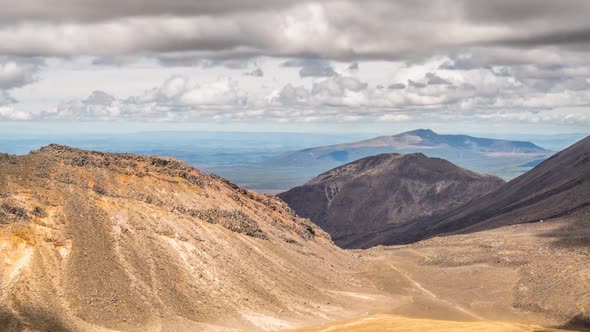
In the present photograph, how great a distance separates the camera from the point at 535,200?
154 metres

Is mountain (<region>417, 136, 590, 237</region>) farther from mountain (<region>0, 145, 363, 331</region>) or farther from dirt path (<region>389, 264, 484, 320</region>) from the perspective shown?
mountain (<region>0, 145, 363, 331</region>)

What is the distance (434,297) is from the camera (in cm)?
7762

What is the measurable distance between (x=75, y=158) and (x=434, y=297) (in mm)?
47729

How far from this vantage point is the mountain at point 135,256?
52844mm

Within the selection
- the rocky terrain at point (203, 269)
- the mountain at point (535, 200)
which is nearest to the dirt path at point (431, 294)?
the rocky terrain at point (203, 269)

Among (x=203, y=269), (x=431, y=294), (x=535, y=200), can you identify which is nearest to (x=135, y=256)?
(x=203, y=269)

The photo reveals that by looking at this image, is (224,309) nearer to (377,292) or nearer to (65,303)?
(65,303)

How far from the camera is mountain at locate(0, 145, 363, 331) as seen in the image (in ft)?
173

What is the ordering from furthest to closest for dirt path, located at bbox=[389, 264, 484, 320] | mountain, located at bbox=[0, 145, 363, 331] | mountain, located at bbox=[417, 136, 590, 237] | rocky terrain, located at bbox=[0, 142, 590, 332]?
mountain, located at bbox=[417, 136, 590, 237] → dirt path, located at bbox=[389, 264, 484, 320] → rocky terrain, located at bbox=[0, 142, 590, 332] → mountain, located at bbox=[0, 145, 363, 331]

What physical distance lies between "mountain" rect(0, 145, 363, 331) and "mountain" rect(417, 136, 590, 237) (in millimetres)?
69024

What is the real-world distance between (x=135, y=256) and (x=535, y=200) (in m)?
120

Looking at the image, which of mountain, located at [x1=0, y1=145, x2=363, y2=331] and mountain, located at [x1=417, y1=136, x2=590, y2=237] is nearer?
mountain, located at [x1=0, y1=145, x2=363, y2=331]

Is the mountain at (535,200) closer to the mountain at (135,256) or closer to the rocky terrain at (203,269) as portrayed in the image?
the rocky terrain at (203,269)

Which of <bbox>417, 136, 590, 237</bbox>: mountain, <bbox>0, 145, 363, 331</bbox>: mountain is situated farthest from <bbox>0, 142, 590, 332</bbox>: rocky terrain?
<bbox>417, 136, 590, 237</bbox>: mountain
